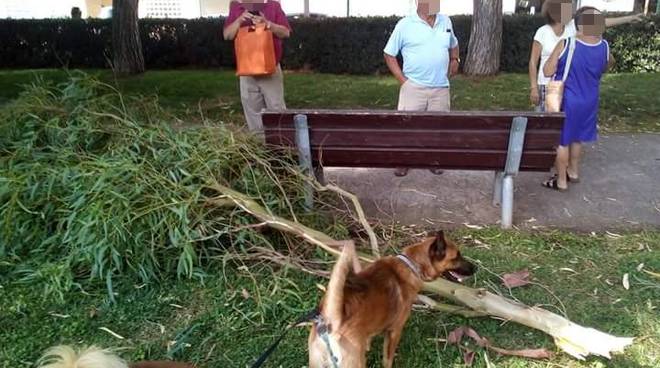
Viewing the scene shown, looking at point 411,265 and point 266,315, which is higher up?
point 411,265

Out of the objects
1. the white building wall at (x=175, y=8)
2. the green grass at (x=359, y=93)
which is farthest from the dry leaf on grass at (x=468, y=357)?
the white building wall at (x=175, y=8)

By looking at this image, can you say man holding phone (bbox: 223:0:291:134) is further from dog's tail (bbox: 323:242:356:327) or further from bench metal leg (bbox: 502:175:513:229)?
dog's tail (bbox: 323:242:356:327)

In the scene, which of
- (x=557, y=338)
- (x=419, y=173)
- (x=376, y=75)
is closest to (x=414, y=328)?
(x=557, y=338)

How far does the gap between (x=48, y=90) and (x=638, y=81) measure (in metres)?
10.1

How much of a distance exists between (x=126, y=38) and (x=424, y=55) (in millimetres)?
9032

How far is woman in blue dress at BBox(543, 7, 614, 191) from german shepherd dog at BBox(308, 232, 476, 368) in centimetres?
268

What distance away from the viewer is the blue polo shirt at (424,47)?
522 centimetres

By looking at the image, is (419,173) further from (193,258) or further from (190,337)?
(190,337)

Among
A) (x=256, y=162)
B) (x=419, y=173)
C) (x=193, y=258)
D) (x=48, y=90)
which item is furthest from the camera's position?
(x=419, y=173)

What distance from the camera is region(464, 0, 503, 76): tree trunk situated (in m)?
11.3

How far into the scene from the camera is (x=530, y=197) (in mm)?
5301

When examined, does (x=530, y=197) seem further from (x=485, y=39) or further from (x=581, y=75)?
(x=485, y=39)

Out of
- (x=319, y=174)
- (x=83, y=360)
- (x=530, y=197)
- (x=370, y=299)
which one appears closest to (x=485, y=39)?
(x=530, y=197)

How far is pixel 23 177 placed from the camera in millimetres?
4023
